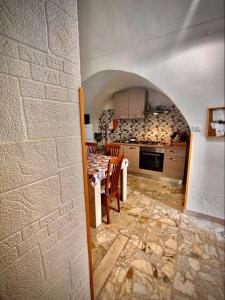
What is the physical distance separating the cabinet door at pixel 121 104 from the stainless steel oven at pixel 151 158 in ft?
3.30

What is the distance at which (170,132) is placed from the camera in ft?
→ 9.65

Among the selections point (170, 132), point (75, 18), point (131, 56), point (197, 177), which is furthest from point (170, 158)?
point (75, 18)

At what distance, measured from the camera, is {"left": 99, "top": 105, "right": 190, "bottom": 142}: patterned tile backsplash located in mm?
2822

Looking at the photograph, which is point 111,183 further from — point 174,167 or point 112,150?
point 174,167

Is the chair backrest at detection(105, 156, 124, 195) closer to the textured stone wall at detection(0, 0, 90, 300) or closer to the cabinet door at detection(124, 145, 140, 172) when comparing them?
the textured stone wall at detection(0, 0, 90, 300)

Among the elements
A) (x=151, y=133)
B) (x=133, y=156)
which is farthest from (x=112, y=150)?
(x=151, y=133)

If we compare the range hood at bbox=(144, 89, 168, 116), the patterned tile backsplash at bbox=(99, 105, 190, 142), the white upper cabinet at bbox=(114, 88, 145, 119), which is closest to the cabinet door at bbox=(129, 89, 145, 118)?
the white upper cabinet at bbox=(114, 88, 145, 119)

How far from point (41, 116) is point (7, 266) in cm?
47

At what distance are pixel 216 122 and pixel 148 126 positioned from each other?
247 centimetres

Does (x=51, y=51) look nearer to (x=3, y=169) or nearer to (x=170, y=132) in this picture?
(x=3, y=169)

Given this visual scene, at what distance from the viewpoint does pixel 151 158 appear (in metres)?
2.76

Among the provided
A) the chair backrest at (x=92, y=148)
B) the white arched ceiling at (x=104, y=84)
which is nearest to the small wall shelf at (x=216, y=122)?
the white arched ceiling at (x=104, y=84)

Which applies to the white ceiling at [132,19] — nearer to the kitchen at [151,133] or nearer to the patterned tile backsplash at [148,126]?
the kitchen at [151,133]

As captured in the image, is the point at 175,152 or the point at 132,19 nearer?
the point at 132,19
